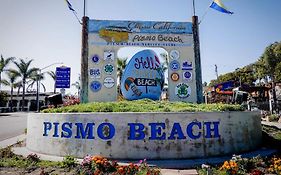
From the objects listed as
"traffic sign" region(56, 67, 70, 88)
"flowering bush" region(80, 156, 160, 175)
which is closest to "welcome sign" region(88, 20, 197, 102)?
"traffic sign" region(56, 67, 70, 88)

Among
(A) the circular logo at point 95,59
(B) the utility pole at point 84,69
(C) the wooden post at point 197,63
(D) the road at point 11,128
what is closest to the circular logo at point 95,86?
(B) the utility pole at point 84,69

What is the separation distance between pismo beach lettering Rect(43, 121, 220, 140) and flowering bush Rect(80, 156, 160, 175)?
1.56 meters

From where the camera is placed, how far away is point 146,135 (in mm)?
9094

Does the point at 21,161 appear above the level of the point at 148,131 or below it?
below

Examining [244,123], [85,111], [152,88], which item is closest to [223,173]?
[244,123]

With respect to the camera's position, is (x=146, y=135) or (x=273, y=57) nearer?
(x=146, y=135)

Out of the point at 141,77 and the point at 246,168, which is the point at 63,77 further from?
the point at 246,168

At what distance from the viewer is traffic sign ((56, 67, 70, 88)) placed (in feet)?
59.3

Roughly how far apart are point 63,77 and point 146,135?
36.7 ft

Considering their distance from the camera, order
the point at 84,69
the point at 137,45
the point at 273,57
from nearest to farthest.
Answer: the point at 84,69 < the point at 137,45 < the point at 273,57

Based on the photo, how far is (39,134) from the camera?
10375mm

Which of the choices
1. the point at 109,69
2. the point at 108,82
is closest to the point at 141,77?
the point at 108,82

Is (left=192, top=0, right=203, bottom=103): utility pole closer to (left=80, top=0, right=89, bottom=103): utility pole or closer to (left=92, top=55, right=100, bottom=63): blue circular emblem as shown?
(left=92, top=55, right=100, bottom=63): blue circular emblem

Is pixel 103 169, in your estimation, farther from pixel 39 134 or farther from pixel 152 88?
pixel 152 88
